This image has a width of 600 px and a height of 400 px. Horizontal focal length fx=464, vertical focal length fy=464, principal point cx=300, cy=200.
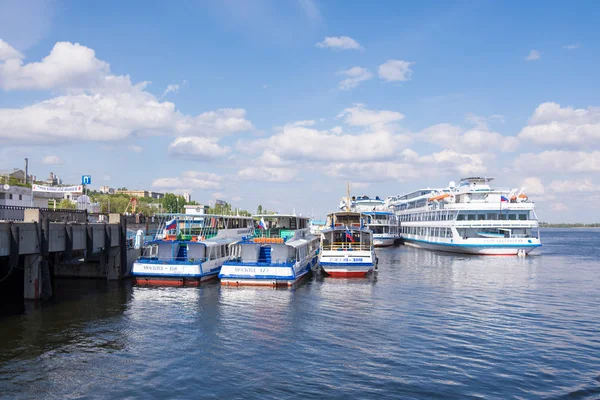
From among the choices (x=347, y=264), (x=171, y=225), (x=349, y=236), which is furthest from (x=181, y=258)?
(x=349, y=236)

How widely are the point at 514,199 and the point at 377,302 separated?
47.9 metres

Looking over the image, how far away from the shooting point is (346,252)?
1644 inches

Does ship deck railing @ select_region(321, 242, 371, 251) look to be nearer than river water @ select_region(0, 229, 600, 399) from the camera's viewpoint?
No

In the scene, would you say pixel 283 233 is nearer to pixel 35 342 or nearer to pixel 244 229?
pixel 244 229

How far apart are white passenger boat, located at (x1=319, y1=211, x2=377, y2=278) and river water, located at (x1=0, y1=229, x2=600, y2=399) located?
19.1 ft

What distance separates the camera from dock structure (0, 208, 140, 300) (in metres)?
26.2

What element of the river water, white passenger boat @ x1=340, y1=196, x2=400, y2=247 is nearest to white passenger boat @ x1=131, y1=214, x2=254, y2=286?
the river water

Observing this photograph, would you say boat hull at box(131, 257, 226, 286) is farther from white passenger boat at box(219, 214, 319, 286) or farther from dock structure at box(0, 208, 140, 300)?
dock structure at box(0, 208, 140, 300)

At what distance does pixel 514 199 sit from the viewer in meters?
69.5

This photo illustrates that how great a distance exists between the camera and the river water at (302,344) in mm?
15812

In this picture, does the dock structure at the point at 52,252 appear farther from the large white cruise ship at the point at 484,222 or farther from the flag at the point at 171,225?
the large white cruise ship at the point at 484,222

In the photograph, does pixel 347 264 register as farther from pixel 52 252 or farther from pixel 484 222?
pixel 484 222

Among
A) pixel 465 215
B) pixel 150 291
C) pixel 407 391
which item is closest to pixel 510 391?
pixel 407 391

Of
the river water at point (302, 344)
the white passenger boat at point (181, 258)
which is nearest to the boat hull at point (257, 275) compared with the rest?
the river water at point (302, 344)
